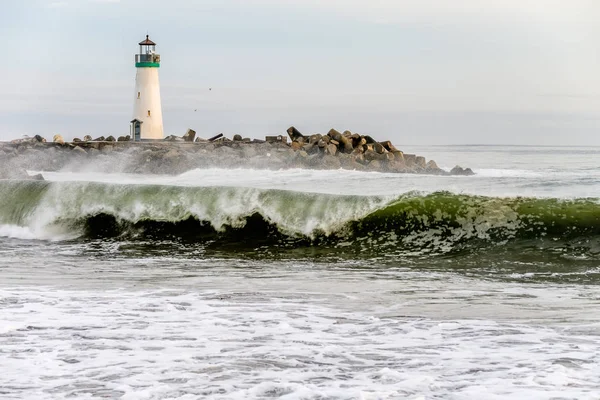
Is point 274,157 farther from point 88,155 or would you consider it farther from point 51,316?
point 51,316

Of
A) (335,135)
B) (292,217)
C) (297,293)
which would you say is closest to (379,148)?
(335,135)

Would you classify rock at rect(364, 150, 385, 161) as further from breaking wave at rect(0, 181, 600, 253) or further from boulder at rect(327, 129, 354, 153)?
breaking wave at rect(0, 181, 600, 253)

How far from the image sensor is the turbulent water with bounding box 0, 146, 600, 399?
531 centimetres

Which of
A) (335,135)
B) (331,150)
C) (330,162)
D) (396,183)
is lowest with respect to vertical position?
(396,183)

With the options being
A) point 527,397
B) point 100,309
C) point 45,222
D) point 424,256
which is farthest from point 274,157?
point 527,397

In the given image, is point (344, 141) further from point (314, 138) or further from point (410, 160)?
point (410, 160)

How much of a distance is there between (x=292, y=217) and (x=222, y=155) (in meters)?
18.8

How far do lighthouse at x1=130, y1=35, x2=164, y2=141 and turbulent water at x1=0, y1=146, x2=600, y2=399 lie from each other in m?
21.9

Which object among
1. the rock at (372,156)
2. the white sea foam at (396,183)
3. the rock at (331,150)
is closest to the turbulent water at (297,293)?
the white sea foam at (396,183)

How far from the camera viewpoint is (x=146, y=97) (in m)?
40.3

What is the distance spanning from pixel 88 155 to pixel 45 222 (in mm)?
18614

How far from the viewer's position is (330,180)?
74.0ft

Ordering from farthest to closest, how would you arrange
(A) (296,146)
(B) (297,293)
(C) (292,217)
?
(A) (296,146) < (C) (292,217) < (B) (297,293)

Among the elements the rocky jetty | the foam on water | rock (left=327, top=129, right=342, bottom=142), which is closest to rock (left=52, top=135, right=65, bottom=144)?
the rocky jetty
